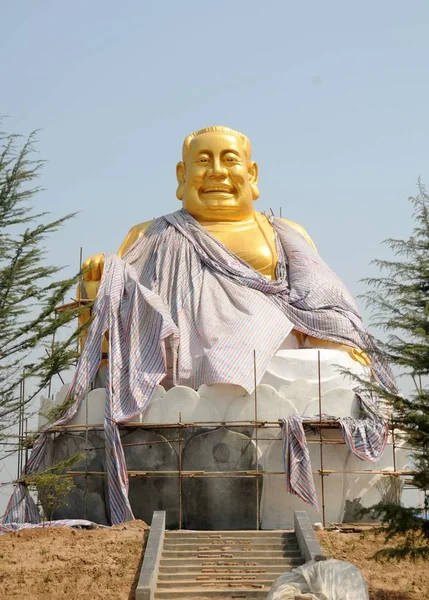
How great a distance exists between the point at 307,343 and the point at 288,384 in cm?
160

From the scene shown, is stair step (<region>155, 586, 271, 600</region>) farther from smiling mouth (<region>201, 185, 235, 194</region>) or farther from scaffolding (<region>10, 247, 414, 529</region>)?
smiling mouth (<region>201, 185, 235, 194</region>)

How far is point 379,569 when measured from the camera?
15438 millimetres

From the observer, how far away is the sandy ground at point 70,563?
572 inches

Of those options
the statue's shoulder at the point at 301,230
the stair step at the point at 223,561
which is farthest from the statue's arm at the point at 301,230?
the stair step at the point at 223,561

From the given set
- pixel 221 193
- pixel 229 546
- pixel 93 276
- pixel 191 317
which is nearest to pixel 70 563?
pixel 229 546

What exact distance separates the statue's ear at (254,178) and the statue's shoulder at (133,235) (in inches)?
83.8

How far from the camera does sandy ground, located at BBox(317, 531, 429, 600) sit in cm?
1445

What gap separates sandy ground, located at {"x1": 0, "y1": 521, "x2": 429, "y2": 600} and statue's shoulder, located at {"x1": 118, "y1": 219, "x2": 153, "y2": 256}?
7.21m

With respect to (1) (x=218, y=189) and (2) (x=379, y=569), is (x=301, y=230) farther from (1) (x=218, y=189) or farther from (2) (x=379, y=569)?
(2) (x=379, y=569)

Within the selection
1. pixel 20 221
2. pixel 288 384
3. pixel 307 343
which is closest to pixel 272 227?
pixel 307 343

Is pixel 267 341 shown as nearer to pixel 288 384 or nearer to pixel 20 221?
pixel 288 384

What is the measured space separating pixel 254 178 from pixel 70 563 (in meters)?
10.8

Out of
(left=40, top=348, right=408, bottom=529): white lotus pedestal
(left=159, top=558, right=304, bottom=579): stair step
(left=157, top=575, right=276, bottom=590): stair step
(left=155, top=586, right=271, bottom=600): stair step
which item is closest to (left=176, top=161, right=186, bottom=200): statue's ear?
(left=40, top=348, right=408, bottom=529): white lotus pedestal

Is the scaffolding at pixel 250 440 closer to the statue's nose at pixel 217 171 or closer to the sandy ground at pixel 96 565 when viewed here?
the sandy ground at pixel 96 565
